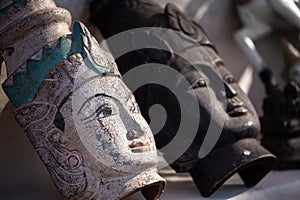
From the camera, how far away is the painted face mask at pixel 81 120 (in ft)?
4.43

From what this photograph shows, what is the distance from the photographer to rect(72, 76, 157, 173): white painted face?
4.41 feet

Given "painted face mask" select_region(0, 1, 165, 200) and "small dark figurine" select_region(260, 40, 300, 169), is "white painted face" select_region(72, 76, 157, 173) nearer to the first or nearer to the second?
"painted face mask" select_region(0, 1, 165, 200)

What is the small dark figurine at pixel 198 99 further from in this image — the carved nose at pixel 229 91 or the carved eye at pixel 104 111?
the carved eye at pixel 104 111

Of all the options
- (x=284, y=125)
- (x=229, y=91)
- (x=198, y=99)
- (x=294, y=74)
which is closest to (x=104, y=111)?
(x=198, y=99)

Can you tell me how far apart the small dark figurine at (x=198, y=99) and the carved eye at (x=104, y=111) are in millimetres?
270

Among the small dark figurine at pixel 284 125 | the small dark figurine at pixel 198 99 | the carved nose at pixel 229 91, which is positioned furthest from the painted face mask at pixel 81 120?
the small dark figurine at pixel 284 125

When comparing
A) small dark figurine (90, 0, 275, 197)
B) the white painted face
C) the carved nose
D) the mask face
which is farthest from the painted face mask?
the mask face

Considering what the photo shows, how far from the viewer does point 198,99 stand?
1605mm

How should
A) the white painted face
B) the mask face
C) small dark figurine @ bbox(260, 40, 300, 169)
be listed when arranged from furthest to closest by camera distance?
the mask face, small dark figurine @ bbox(260, 40, 300, 169), the white painted face

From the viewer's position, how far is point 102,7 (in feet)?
5.86

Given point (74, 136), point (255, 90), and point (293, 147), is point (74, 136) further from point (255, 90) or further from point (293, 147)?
point (255, 90)

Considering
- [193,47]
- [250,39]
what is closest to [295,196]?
[193,47]

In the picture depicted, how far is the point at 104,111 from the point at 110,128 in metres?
0.04

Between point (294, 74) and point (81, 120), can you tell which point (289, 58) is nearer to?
point (294, 74)
